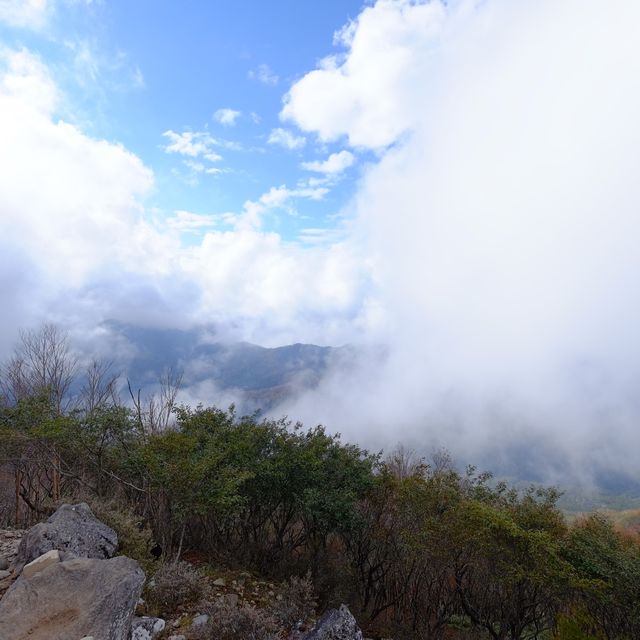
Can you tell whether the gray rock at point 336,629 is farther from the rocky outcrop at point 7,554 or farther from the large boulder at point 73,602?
the rocky outcrop at point 7,554

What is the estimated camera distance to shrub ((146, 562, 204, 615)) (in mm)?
11000

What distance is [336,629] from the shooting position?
10.1 metres

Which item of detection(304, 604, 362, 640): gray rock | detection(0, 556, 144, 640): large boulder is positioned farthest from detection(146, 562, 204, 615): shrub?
detection(304, 604, 362, 640): gray rock

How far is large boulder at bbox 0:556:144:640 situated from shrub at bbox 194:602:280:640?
174cm

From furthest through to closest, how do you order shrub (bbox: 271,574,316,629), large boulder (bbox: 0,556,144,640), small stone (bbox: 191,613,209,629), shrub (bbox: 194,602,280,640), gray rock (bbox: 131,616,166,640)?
shrub (bbox: 271,574,316,629) → small stone (bbox: 191,613,209,629) → shrub (bbox: 194,602,280,640) → gray rock (bbox: 131,616,166,640) → large boulder (bbox: 0,556,144,640)

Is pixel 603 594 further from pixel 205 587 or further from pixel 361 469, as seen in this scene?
pixel 205 587

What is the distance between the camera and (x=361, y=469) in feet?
62.8

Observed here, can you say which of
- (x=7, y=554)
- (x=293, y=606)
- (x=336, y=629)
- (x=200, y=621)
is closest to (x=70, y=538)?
(x=7, y=554)

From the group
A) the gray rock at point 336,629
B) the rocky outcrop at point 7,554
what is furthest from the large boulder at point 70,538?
the gray rock at point 336,629

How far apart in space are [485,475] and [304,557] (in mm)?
9033

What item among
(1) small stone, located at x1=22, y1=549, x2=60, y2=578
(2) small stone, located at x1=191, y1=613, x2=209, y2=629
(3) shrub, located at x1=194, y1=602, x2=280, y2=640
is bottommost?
(2) small stone, located at x1=191, y1=613, x2=209, y2=629

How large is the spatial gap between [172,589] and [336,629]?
4.31m

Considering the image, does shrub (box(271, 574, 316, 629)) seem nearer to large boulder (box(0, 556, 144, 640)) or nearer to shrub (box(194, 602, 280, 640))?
shrub (box(194, 602, 280, 640))

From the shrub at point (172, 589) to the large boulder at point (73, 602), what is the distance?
2217 millimetres
